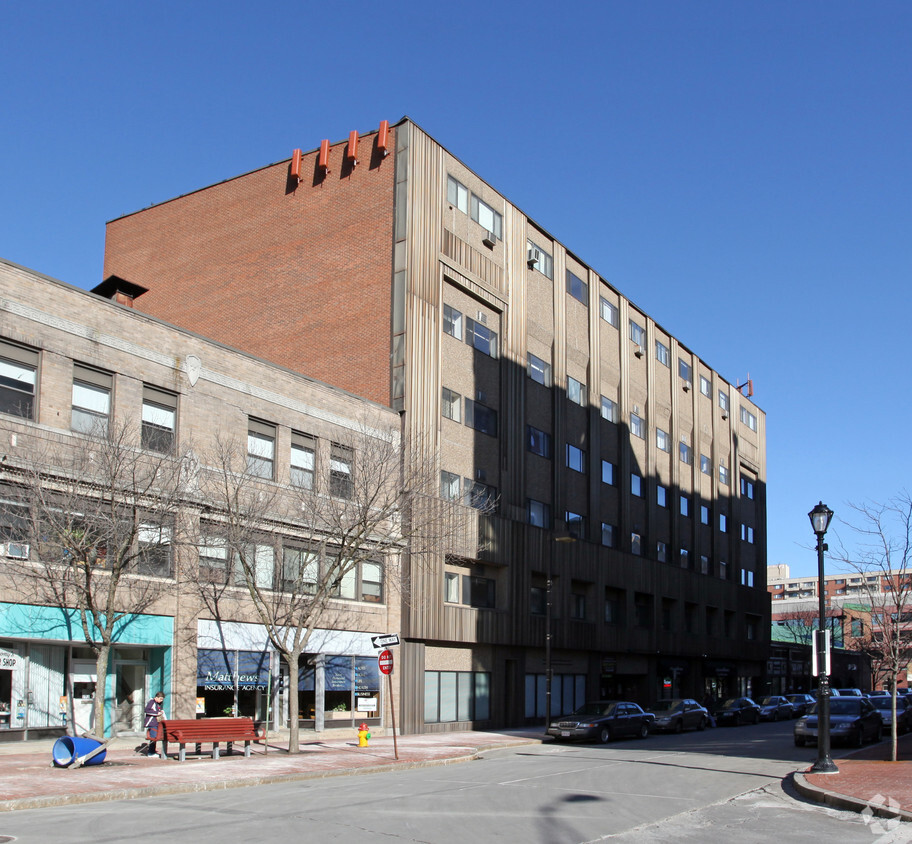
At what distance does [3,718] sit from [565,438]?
29062mm

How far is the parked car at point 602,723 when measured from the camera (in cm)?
3278

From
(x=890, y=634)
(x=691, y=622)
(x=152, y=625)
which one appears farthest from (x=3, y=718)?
(x=691, y=622)

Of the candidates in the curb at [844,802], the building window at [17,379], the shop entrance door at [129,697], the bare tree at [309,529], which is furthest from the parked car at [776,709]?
the building window at [17,379]

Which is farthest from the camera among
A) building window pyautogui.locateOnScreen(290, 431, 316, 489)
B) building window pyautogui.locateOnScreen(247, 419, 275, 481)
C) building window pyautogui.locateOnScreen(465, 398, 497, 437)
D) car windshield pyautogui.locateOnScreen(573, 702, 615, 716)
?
building window pyautogui.locateOnScreen(465, 398, 497, 437)

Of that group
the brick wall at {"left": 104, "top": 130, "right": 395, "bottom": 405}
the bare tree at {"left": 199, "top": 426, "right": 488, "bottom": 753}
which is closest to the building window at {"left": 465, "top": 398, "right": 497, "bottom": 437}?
the brick wall at {"left": 104, "top": 130, "right": 395, "bottom": 405}

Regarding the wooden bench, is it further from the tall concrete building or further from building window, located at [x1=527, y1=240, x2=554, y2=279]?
building window, located at [x1=527, y1=240, x2=554, y2=279]

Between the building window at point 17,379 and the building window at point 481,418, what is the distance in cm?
1834

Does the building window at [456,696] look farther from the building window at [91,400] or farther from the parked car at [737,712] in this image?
the building window at [91,400]

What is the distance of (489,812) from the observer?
15.5 metres

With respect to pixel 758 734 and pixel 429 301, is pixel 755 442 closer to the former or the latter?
pixel 758 734

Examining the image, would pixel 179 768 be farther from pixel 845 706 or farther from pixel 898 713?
pixel 898 713

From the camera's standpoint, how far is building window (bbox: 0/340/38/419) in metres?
23.8

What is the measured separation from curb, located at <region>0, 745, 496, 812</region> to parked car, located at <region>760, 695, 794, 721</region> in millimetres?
31979

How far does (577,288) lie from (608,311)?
403cm
